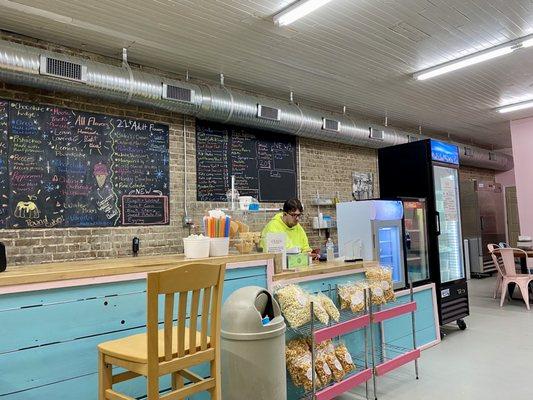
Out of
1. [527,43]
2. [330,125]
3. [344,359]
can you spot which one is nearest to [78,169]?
[344,359]

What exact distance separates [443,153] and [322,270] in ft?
10.7

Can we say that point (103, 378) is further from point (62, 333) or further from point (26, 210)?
point (26, 210)

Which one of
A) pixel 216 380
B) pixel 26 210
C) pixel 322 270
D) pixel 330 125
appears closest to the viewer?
pixel 216 380

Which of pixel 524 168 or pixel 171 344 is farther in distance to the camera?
pixel 524 168

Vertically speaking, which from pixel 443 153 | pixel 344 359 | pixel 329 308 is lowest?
pixel 344 359

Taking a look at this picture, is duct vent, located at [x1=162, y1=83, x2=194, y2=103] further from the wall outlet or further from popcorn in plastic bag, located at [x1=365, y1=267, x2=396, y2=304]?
popcorn in plastic bag, located at [x1=365, y1=267, x2=396, y2=304]

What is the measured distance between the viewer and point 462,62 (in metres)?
5.41

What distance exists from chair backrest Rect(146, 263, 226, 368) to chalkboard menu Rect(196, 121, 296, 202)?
3.56 metres

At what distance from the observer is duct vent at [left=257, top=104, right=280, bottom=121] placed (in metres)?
5.57

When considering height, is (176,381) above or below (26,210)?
below

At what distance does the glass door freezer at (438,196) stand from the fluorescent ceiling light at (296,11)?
8.43 feet

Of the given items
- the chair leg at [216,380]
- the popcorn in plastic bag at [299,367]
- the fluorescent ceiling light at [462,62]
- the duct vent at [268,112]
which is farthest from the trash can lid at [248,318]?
the fluorescent ceiling light at [462,62]

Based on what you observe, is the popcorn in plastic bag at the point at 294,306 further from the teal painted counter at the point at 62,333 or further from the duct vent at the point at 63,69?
the duct vent at the point at 63,69

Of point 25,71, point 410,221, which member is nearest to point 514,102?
point 410,221
